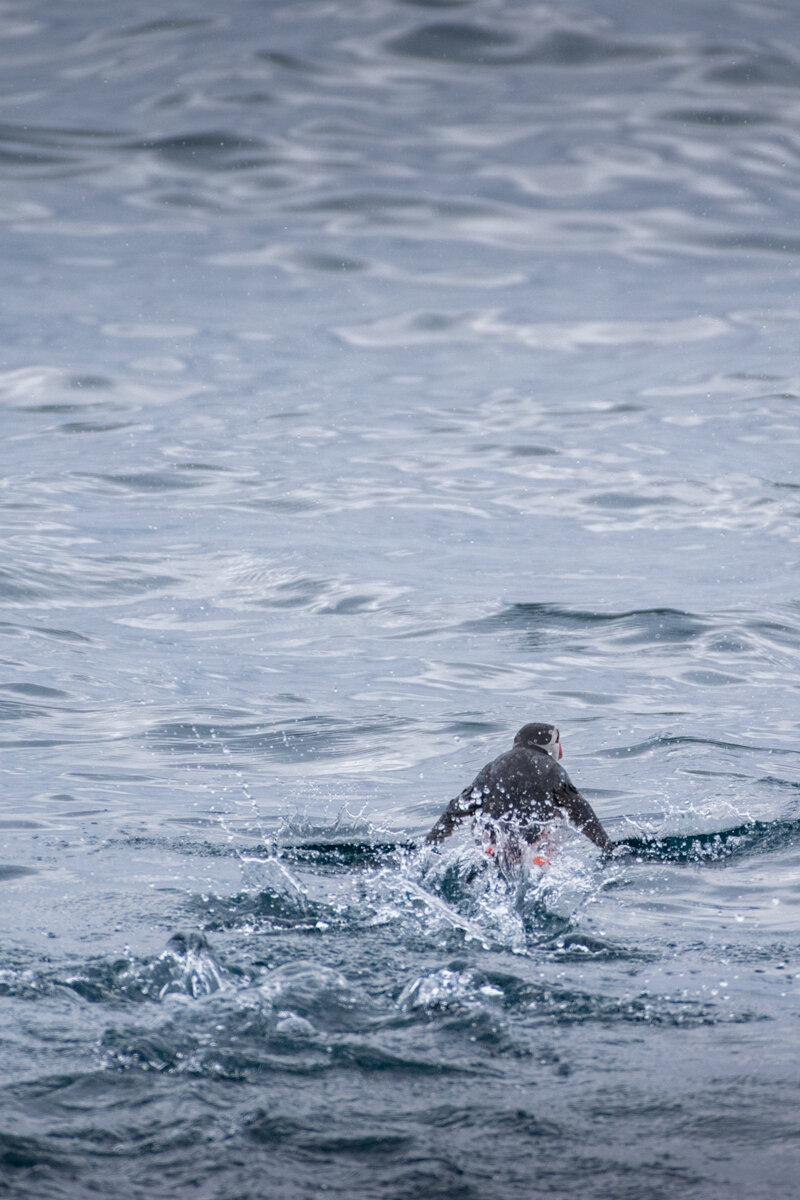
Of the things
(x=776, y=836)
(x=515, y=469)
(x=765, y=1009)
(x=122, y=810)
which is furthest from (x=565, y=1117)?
(x=515, y=469)

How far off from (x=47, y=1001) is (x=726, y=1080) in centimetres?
304

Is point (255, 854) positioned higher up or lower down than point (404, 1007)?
lower down

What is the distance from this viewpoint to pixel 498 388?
23125mm

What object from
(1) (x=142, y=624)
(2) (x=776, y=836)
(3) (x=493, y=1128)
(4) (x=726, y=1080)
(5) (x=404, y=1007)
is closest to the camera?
(3) (x=493, y=1128)

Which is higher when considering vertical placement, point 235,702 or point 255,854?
point 255,854

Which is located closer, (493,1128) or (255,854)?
(493,1128)

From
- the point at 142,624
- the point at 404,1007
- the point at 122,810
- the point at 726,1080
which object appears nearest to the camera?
the point at 726,1080

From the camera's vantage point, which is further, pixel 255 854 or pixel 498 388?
pixel 498 388

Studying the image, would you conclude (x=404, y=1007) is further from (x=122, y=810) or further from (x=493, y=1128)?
(x=122, y=810)

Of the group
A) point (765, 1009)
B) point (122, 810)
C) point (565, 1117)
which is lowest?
point (122, 810)

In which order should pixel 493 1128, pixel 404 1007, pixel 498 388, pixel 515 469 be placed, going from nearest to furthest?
pixel 493 1128 < pixel 404 1007 < pixel 498 388 < pixel 515 469

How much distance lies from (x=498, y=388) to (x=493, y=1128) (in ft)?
62.8

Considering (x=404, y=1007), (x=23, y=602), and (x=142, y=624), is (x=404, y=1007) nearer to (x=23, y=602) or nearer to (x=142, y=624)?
(x=142, y=624)

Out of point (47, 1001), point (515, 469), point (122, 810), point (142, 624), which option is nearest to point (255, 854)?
point (122, 810)
